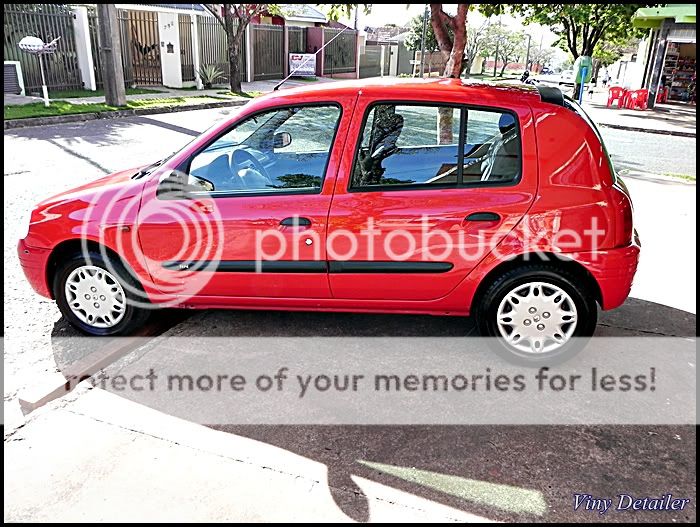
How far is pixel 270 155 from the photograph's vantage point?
389cm

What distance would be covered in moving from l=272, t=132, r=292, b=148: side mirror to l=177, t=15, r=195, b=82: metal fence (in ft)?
64.3

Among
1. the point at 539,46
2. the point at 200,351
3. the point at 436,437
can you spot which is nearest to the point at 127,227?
the point at 200,351

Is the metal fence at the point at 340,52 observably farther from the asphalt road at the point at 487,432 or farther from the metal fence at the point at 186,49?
the asphalt road at the point at 487,432

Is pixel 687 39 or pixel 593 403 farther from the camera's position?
pixel 687 39

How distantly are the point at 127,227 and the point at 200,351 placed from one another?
93 centimetres

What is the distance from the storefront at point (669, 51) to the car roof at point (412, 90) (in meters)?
21.4

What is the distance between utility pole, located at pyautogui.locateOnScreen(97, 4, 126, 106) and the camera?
13.8 m

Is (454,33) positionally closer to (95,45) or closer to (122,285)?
(122,285)

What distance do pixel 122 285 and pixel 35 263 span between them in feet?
2.02

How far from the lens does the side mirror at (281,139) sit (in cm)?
390

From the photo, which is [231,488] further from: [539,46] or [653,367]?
[539,46]

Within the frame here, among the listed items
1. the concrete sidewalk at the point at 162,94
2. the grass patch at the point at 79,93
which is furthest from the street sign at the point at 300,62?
the grass patch at the point at 79,93

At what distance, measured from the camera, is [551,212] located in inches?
130

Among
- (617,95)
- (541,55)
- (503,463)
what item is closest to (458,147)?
(503,463)
